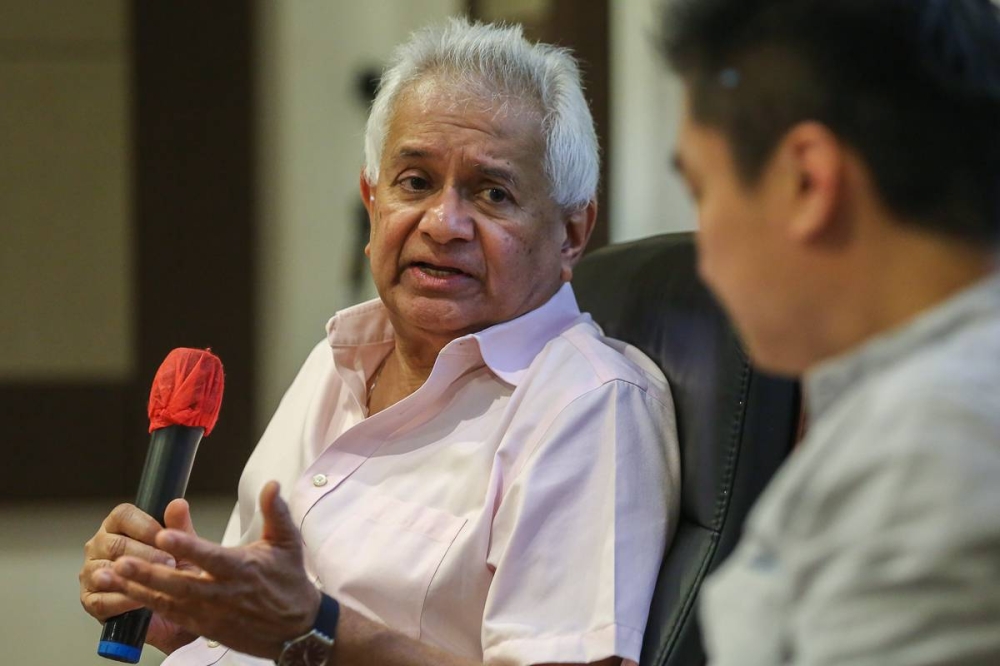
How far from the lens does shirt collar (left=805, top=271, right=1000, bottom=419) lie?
721mm

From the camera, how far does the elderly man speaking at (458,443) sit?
53.3 inches

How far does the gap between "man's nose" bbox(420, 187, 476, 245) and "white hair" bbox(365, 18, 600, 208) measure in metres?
0.13

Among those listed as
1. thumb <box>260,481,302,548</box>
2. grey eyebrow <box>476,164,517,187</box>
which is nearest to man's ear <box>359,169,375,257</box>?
grey eyebrow <box>476,164,517,187</box>

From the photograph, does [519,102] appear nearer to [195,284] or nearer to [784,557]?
[784,557]

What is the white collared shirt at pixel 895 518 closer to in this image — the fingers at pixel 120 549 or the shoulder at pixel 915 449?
the shoulder at pixel 915 449

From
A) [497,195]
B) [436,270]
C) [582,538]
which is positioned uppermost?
[497,195]

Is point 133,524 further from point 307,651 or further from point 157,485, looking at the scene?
point 307,651

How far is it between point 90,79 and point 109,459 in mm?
1324

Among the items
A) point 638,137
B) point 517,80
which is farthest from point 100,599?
point 638,137

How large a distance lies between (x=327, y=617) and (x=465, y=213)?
626 millimetres

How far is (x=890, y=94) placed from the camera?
75 cm

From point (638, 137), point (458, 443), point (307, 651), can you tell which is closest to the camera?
point (307, 651)

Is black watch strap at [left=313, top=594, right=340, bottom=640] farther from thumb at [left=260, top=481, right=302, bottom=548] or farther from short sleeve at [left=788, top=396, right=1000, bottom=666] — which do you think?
short sleeve at [left=788, top=396, right=1000, bottom=666]

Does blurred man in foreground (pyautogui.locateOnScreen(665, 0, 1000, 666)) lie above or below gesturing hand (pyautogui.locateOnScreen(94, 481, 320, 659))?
above
